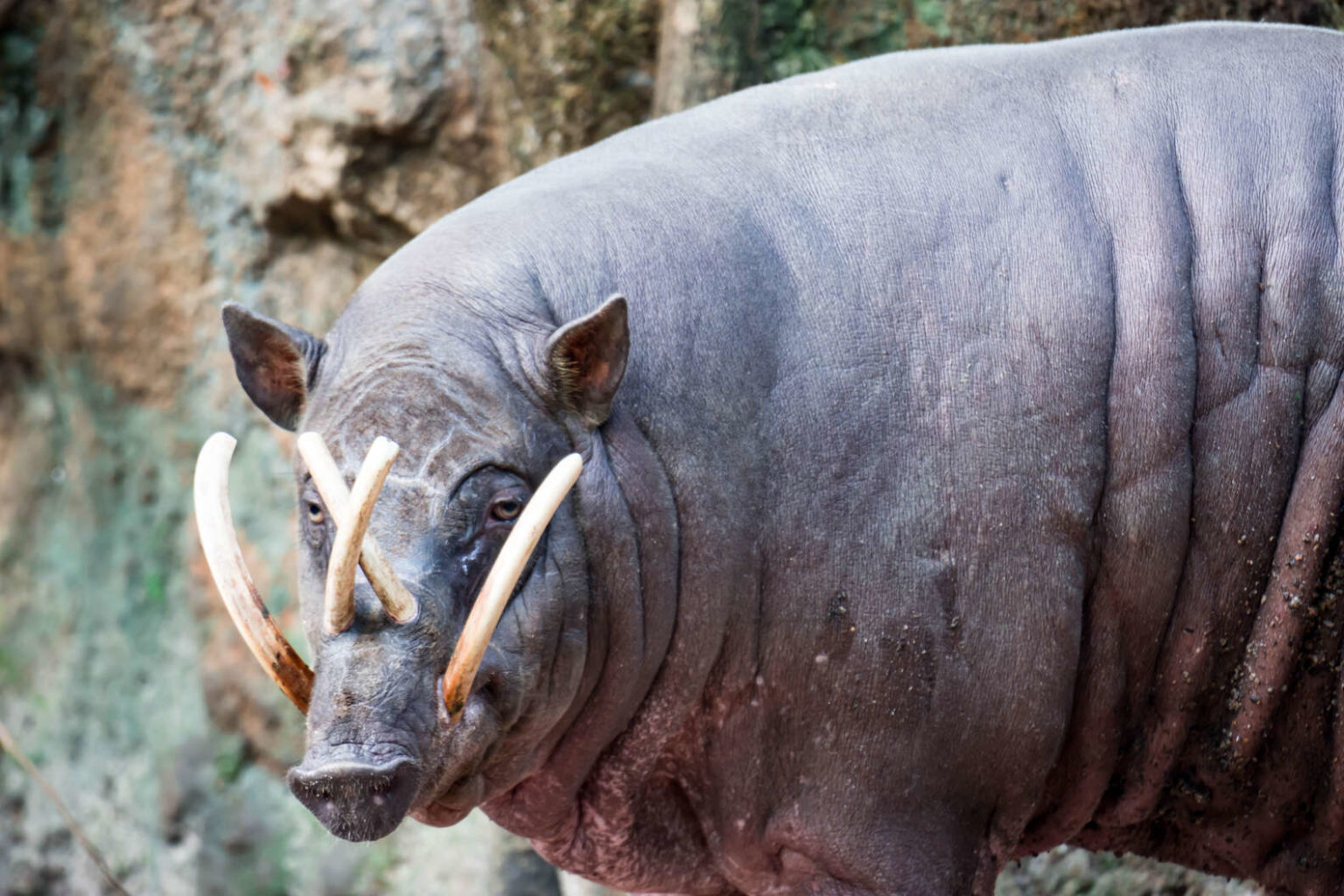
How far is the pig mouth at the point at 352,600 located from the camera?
213cm

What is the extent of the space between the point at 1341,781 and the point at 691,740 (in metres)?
1.05

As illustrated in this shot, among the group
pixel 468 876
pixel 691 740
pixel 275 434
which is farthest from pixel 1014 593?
pixel 275 434

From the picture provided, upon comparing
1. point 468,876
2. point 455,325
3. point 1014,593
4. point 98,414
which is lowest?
point 468,876

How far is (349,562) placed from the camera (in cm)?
214

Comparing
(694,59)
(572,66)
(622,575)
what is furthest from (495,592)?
(572,66)

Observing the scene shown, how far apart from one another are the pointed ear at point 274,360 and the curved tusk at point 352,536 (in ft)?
1.36

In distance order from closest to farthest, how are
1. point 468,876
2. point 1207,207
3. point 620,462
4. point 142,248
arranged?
point 620,462 < point 1207,207 < point 468,876 < point 142,248

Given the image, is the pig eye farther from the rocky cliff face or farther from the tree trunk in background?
the rocky cliff face

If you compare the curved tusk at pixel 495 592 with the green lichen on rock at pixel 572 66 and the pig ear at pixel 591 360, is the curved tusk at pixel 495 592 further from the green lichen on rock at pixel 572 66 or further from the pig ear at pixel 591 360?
the green lichen on rock at pixel 572 66

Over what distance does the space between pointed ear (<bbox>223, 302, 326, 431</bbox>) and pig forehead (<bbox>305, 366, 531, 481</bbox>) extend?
6.2 inches

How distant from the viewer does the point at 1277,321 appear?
101 inches

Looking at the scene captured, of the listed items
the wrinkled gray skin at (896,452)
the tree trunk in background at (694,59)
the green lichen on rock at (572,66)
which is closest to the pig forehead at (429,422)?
the wrinkled gray skin at (896,452)

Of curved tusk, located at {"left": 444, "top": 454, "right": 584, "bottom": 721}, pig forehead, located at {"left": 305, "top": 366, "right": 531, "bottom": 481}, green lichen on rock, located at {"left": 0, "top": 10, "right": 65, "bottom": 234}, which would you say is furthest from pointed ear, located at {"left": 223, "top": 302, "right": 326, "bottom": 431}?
green lichen on rock, located at {"left": 0, "top": 10, "right": 65, "bottom": 234}

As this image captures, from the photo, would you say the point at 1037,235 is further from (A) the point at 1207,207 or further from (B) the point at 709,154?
(B) the point at 709,154
